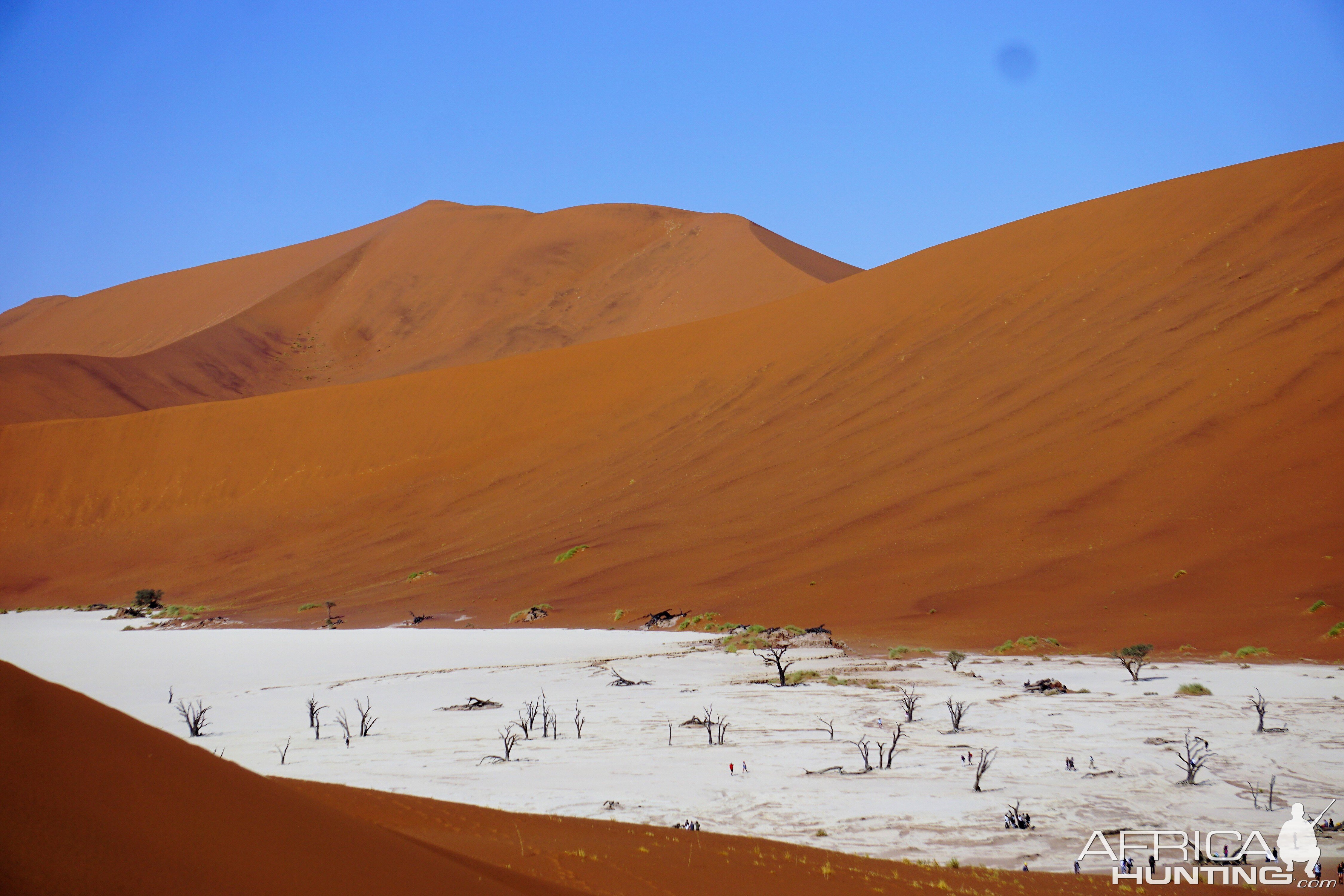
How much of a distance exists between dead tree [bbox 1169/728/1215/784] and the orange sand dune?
180 ft

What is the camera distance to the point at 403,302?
3100 inches

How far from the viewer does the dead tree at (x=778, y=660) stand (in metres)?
13.6

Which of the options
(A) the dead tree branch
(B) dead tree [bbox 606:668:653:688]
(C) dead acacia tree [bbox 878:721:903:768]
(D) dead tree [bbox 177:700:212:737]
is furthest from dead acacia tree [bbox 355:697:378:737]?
(A) the dead tree branch

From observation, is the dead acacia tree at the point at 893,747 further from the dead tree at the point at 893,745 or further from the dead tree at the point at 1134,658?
the dead tree at the point at 1134,658

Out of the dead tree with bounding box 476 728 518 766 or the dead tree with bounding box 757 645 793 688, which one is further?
the dead tree with bounding box 757 645 793 688

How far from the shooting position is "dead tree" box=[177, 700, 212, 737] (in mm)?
11391

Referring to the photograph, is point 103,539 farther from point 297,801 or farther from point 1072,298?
point 297,801

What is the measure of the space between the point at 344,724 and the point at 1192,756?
8.40 m

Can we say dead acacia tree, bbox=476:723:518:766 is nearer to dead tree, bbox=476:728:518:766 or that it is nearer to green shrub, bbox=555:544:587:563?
dead tree, bbox=476:728:518:766

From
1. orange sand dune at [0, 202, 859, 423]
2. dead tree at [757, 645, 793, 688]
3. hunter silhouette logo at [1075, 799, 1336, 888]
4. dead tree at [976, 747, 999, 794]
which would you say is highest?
orange sand dune at [0, 202, 859, 423]

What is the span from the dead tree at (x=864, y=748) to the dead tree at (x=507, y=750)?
3.42 meters

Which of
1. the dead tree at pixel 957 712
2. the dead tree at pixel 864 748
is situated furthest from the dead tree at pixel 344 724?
the dead tree at pixel 957 712

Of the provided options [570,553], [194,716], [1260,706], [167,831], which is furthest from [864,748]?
[570,553]

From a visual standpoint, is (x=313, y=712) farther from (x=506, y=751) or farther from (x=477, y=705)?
(x=506, y=751)
